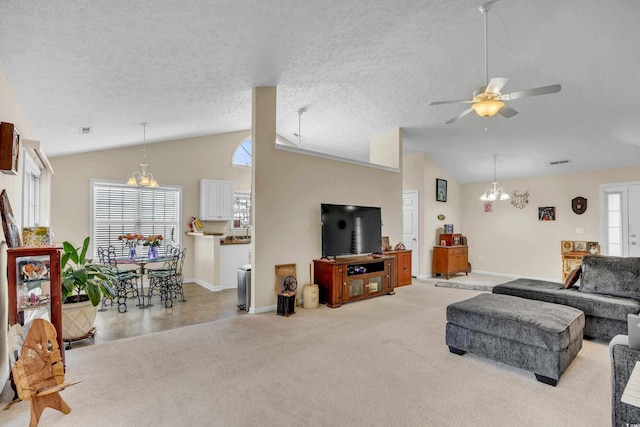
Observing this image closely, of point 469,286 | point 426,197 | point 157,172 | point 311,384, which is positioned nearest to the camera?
point 311,384

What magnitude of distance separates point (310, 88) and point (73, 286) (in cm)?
382

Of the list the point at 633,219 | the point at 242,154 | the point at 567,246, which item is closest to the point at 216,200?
the point at 242,154

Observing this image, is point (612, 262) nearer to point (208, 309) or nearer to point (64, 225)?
point (208, 309)

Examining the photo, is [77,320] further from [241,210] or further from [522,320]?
[241,210]

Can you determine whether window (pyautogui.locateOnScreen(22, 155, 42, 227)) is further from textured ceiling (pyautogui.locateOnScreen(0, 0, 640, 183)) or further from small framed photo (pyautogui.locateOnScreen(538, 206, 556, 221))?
small framed photo (pyautogui.locateOnScreen(538, 206, 556, 221))

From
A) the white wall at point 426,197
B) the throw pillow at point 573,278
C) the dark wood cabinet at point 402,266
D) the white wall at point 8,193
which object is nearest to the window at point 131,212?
the white wall at point 8,193

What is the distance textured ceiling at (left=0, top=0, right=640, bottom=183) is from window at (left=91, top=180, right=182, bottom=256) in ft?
3.14

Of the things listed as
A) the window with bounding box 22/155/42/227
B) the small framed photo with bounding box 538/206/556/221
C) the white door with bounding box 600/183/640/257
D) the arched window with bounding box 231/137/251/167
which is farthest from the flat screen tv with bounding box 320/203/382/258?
the white door with bounding box 600/183/640/257

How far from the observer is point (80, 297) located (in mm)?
3486

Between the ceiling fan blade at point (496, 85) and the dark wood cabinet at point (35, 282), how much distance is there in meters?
3.90

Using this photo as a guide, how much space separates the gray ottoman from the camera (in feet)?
8.21

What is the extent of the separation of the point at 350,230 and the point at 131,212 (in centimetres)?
440

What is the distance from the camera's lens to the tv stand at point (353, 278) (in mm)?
4730

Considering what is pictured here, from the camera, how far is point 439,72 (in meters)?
4.59
